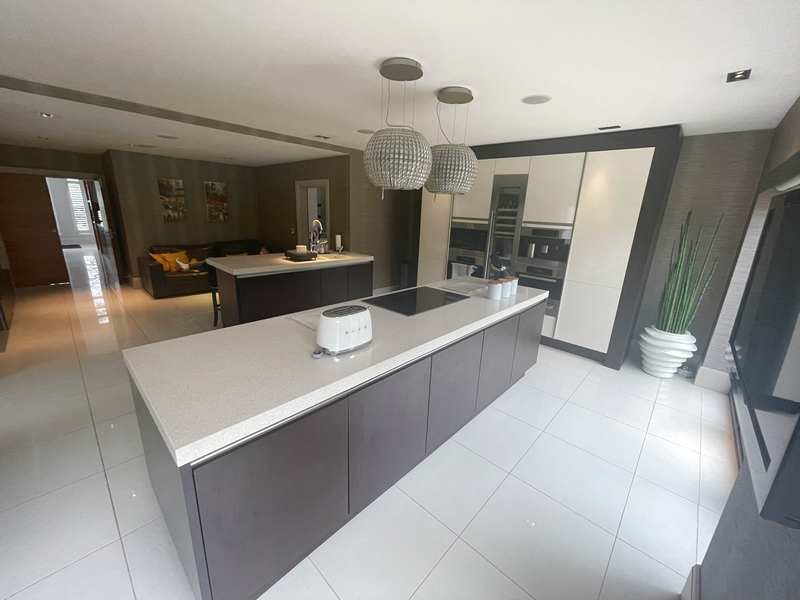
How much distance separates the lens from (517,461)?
2154 mm

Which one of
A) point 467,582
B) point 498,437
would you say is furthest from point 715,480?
point 467,582

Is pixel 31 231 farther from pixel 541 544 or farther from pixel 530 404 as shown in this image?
pixel 541 544

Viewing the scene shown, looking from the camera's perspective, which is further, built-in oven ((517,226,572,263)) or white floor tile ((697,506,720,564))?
built-in oven ((517,226,572,263))

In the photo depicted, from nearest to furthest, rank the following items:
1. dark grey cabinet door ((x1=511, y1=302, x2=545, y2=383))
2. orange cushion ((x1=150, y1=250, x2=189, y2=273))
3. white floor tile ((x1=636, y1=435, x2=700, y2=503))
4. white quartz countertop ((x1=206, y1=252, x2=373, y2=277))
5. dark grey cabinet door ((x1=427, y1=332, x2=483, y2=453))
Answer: dark grey cabinet door ((x1=427, y1=332, x2=483, y2=453)) → white floor tile ((x1=636, y1=435, x2=700, y2=503)) → dark grey cabinet door ((x1=511, y1=302, x2=545, y2=383)) → white quartz countertop ((x1=206, y1=252, x2=373, y2=277)) → orange cushion ((x1=150, y1=250, x2=189, y2=273))

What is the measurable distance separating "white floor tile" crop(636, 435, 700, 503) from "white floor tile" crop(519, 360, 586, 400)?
71 cm

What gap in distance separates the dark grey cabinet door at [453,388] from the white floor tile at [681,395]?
2.03 meters

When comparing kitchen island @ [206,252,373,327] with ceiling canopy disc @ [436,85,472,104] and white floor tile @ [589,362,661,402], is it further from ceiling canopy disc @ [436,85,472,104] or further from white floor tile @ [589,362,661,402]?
white floor tile @ [589,362,661,402]

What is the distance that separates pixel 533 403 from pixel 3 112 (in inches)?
232

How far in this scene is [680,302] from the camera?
3.18m

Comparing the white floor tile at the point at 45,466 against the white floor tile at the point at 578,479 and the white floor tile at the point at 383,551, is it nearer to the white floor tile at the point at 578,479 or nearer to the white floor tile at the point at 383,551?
the white floor tile at the point at 383,551

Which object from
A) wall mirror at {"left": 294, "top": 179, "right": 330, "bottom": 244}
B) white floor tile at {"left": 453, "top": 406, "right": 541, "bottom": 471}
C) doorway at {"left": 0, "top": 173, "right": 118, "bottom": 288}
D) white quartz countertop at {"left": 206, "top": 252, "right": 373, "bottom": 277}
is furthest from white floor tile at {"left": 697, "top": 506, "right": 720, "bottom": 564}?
doorway at {"left": 0, "top": 173, "right": 118, "bottom": 288}

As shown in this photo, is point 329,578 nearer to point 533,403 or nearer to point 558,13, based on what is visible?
point 533,403

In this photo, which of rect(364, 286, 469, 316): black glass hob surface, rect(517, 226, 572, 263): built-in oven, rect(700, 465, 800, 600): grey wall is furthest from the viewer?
rect(517, 226, 572, 263): built-in oven

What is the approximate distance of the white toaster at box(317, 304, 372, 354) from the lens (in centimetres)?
143
